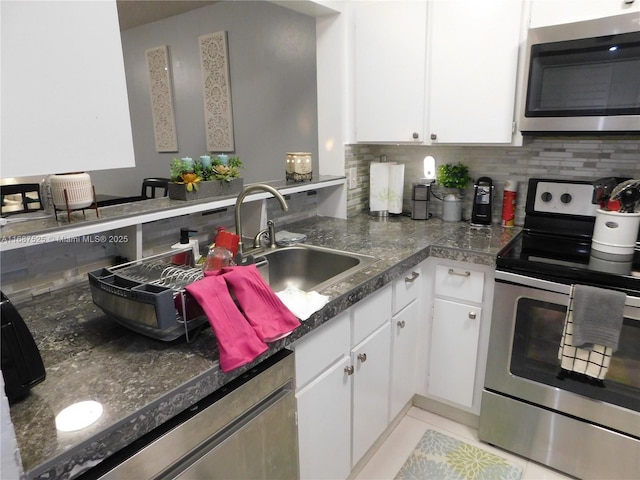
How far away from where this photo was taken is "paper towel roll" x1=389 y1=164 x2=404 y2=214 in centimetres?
238

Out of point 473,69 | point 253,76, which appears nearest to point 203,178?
point 473,69

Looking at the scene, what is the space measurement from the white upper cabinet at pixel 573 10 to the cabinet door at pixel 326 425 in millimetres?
1608

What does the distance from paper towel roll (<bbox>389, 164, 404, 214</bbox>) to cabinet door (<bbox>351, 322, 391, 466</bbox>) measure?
892 mm

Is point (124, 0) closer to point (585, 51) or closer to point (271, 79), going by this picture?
point (271, 79)

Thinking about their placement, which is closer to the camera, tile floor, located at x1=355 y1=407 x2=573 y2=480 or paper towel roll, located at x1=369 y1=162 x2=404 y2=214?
tile floor, located at x1=355 y1=407 x2=573 y2=480

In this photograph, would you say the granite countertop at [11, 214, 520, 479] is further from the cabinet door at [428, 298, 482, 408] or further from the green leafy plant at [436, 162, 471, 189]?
the green leafy plant at [436, 162, 471, 189]

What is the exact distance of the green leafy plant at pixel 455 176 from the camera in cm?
230

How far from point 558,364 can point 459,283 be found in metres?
0.50

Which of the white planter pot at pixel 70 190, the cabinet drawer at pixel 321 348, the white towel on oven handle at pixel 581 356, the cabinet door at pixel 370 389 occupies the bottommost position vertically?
the cabinet door at pixel 370 389

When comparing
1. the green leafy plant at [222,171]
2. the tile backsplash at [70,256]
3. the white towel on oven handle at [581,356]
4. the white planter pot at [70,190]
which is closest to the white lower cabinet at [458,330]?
the white towel on oven handle at [581,356]

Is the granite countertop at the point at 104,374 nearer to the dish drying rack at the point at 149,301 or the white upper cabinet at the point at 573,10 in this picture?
the dish drying rack at the point at 149,301

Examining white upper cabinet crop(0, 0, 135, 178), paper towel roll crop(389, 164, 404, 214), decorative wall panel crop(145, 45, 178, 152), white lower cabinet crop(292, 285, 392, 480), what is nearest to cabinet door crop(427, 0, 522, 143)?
paper towel roll crop(389, 164, 404, 214)

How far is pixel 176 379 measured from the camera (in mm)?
883

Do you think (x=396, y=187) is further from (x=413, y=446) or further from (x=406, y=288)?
(x=413, y=446)
